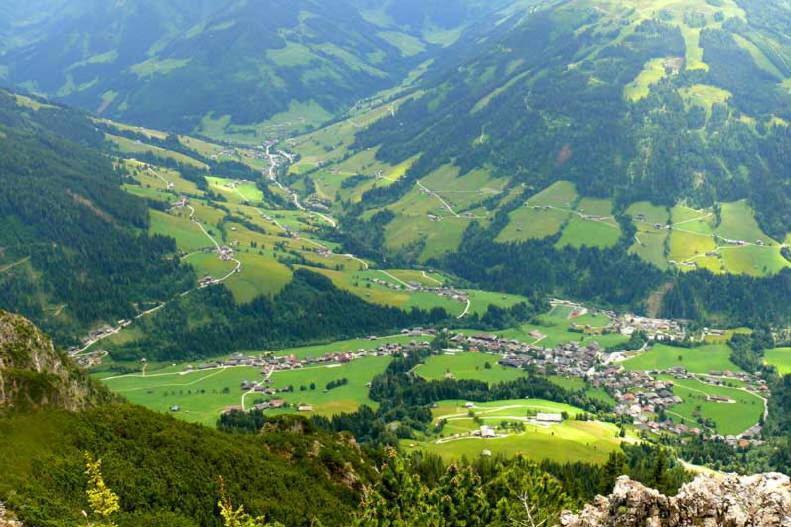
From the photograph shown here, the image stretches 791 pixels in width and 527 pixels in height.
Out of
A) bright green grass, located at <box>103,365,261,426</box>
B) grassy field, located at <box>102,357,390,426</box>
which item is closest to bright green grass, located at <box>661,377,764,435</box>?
grassy field, located at <box>102,357,390,426</box>

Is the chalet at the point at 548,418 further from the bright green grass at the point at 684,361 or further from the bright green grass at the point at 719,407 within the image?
the bright green grass at the point at 684,361

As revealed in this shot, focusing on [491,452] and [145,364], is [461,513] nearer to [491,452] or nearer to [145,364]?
[491,452]

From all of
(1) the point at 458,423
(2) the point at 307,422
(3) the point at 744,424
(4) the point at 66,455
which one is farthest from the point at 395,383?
(4) the point at 66,455

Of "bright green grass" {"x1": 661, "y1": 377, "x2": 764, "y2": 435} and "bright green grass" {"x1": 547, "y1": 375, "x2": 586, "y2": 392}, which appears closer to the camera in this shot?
"bright green grass" {"x1": 661, "y1": 377, "x2": 764, "y2": 435}

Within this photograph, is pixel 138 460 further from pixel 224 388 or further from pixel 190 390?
pixel 190 390

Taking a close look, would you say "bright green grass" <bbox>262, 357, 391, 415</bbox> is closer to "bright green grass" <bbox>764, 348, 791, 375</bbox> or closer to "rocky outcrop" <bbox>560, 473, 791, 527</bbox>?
"bright green grass" <bbox>764, 348, 791, 375</bbox>

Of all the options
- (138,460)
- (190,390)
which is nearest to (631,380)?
(190,390)

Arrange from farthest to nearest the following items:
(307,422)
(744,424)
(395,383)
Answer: (395,383) → (744,424) → (307,422)
